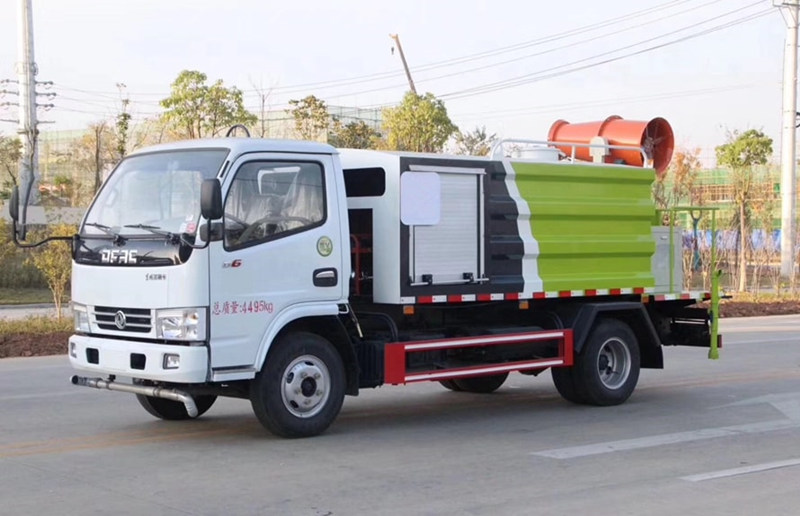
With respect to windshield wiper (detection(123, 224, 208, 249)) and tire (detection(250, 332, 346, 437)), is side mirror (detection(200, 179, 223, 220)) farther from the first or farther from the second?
tire (detection(250, 332, 346, 437))

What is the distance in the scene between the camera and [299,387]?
31.5ft

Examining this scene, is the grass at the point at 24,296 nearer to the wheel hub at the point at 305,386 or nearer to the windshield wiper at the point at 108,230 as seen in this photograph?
the windshield wiper at the point at 108,230

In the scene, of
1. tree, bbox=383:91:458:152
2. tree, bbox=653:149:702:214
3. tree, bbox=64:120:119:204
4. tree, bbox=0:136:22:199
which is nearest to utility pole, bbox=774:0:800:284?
tree, bbox=653:149:702:214

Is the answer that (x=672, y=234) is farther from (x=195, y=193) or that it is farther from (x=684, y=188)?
(x=684, y=188)

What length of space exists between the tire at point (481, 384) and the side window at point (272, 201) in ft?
13.4

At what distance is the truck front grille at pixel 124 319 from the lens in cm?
922

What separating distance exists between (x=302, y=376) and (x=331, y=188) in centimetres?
168

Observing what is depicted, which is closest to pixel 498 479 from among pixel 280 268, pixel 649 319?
pixel 280 268

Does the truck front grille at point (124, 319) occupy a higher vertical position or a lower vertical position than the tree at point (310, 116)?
lower

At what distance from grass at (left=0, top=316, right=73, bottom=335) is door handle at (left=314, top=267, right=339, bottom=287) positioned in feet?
33.8

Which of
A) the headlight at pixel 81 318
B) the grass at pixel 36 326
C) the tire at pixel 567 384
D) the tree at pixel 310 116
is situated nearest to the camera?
the headlight at pixel 81 318

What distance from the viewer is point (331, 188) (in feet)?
32.7

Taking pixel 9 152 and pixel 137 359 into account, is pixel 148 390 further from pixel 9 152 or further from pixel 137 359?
pixel 9 152

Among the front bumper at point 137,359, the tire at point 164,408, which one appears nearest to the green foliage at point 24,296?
the tire at point 164,408
